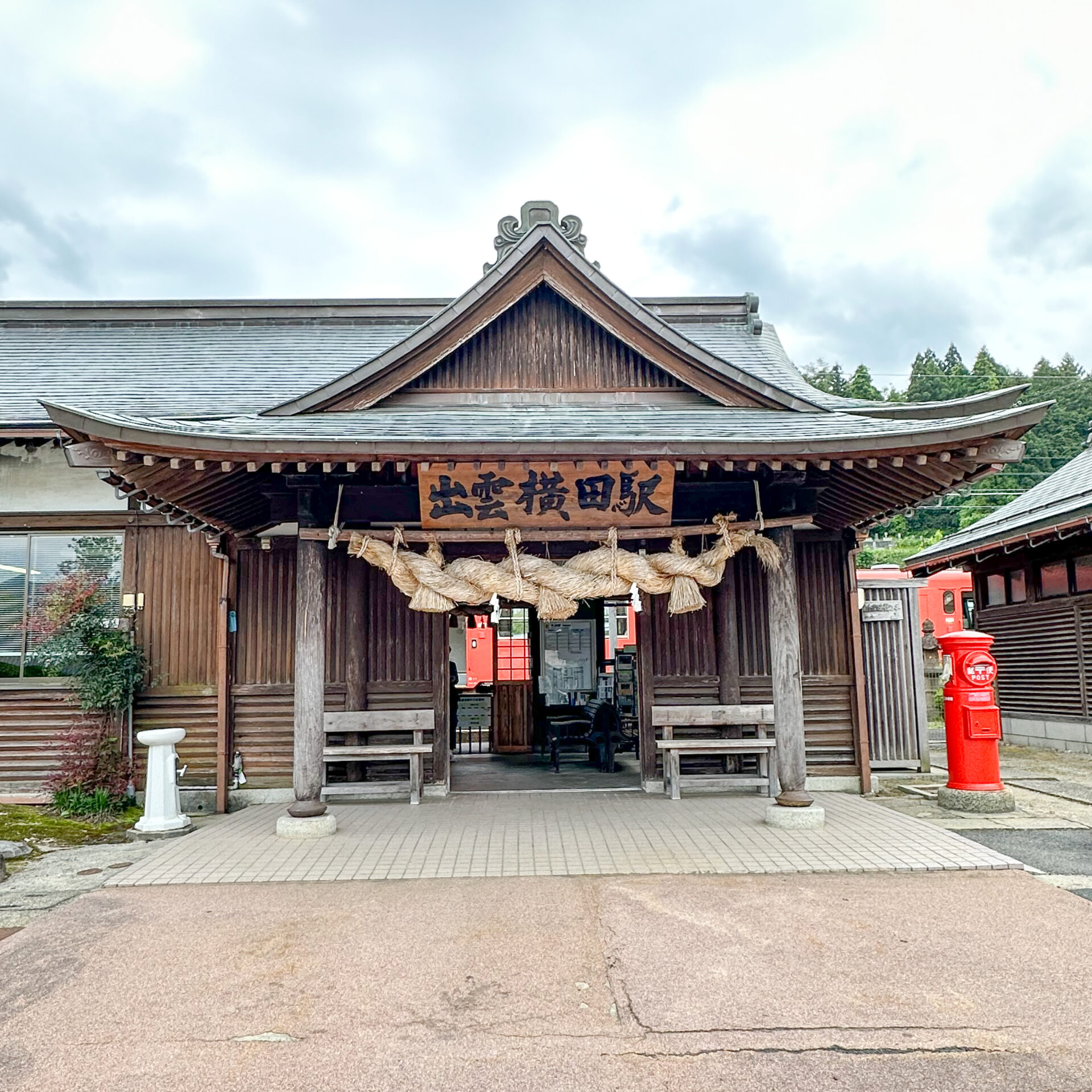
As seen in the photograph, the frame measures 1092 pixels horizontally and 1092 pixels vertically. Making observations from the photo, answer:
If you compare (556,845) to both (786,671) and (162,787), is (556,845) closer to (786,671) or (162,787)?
(786,671)

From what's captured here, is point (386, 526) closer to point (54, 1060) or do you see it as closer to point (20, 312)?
point (54, 1060)

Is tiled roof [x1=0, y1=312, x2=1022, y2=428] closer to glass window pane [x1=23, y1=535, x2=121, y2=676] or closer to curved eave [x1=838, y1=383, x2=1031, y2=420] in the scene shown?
curved eave [x1=838, y1=383, x2=1031, y2=420]

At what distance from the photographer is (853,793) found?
913 centimetres

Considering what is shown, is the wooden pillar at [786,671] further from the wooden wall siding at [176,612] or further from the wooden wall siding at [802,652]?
the wooden wall siding at [176,612]

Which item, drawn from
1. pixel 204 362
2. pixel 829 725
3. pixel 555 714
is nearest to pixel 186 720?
pixel 204 362

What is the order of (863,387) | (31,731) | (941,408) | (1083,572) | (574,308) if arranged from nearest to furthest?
1. (941,408)
2. (574,308)
3. (31,731)
4. (1083,572)
5. (863,387)

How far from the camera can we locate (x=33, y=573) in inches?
358

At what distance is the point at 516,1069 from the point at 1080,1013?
8.83 ft

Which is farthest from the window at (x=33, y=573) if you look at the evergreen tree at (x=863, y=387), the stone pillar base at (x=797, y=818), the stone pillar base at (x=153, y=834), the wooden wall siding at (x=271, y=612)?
the evergreen tree at (x=863, y=387)

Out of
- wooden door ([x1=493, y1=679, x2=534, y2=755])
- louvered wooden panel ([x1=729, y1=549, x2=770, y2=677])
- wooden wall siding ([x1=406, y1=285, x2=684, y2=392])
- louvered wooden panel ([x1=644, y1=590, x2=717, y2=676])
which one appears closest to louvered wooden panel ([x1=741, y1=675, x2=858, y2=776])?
louvered wooden panel ([x1=729, y1=549, x2=770, y2=677])

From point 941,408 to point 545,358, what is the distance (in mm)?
4103

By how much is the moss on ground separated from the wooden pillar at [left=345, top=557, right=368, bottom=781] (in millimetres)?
2403

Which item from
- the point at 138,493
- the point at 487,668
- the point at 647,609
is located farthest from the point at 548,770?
the point at 487,668

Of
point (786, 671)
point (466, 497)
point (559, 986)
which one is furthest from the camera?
point (786, 671)
